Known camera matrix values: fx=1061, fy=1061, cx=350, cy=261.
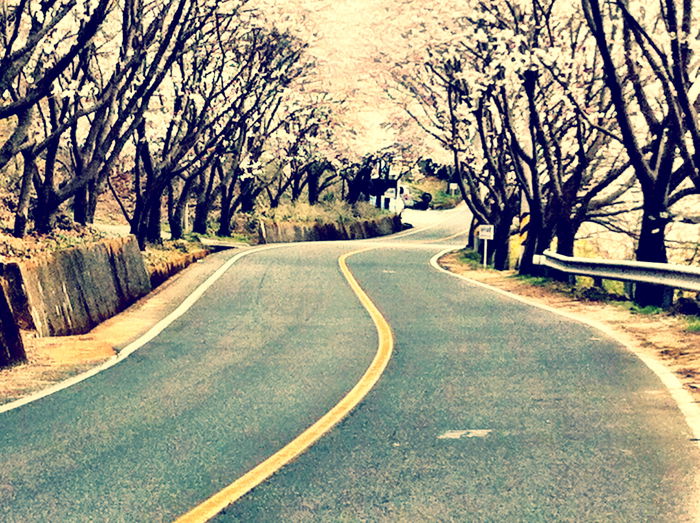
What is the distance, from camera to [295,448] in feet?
24.4

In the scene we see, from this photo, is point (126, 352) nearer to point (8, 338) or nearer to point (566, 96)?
point (8, 338)

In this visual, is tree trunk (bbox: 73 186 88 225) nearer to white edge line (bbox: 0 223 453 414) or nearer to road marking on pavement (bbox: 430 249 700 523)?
white edge line (bbox: 0 223 453 414)

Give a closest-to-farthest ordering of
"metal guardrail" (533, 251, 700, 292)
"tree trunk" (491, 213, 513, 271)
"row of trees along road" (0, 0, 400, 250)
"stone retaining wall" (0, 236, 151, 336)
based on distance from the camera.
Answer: "stone retaining wall" (0, 236, 151, 336)
"metal guardrail" (533, 251, 700, 292)
"row of trees along road" (0, 0, 400, 250)
"tree trunk" (491, 213, 513, 271)

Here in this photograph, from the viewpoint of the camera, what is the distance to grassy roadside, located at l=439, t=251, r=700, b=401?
11750 millimetres

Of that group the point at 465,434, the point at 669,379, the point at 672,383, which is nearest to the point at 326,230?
the point at 669,379

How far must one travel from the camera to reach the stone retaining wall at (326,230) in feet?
170

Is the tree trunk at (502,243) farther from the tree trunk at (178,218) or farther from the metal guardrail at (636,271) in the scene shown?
the tree trunk at (178,218)

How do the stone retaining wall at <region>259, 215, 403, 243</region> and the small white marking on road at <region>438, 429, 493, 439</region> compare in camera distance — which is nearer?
the small white marking on road at <region>438, 429, 493, 439</region>

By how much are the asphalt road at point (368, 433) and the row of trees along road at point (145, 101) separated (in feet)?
19.4

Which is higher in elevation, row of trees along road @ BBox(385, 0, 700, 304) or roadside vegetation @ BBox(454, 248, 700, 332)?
row of trees along road @ BBox(385, 0, 700, 304)

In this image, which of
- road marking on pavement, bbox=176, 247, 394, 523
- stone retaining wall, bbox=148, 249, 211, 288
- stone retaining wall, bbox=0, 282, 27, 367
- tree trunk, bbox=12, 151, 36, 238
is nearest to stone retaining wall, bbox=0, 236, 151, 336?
stone retaining wall, bbox=0, 282, 27, 367

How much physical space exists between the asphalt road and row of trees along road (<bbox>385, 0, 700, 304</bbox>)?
500 centimetres

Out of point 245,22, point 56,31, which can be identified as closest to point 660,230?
point 56,31

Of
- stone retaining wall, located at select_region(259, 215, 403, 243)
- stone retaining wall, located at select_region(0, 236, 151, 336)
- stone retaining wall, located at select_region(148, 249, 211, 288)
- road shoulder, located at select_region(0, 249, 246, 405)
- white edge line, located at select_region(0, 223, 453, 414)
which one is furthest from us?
stone retaining wall, located at select_region(259, 215, 403, 243)
